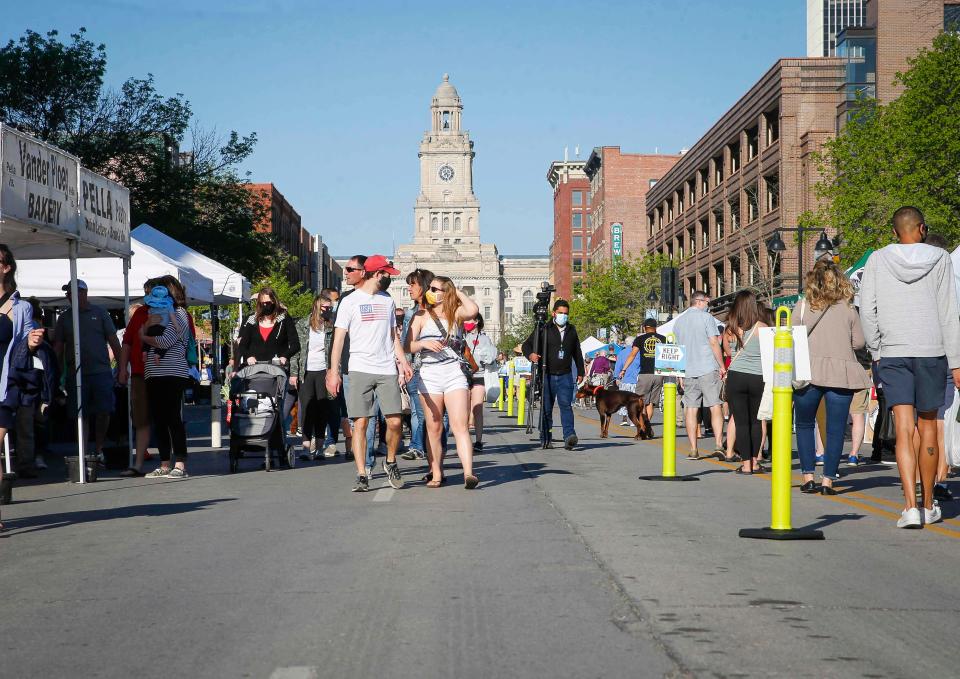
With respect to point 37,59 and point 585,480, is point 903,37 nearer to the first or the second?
point 37,59

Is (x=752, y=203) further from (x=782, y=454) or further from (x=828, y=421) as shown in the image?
(x=782, y=454)

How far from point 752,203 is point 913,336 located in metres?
47.8

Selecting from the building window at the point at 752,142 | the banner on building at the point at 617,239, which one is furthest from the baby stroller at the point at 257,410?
the banner on building at the point at 617,239

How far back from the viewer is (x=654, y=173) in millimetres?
104562

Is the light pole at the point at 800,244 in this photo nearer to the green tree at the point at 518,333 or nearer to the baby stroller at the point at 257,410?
the baby stroller at the point at 257,410

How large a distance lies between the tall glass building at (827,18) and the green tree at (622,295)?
119m

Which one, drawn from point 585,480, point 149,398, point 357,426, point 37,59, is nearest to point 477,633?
point 357,426

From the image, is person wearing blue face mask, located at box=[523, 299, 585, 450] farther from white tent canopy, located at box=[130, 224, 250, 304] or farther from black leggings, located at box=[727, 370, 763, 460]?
white tent canopy, located at box=[130, 224, 250, 304]

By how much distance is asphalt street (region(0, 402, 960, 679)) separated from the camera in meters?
4.57

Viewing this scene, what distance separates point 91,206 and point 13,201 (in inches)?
88.4

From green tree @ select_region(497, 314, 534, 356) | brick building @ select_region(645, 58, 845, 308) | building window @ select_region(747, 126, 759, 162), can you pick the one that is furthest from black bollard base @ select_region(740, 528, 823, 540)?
green tree @ select_region(497, 314, 534, 356)

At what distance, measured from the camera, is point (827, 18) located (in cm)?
18975

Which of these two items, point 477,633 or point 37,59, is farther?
point 37,59

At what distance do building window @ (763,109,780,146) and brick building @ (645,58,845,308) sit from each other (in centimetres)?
4
